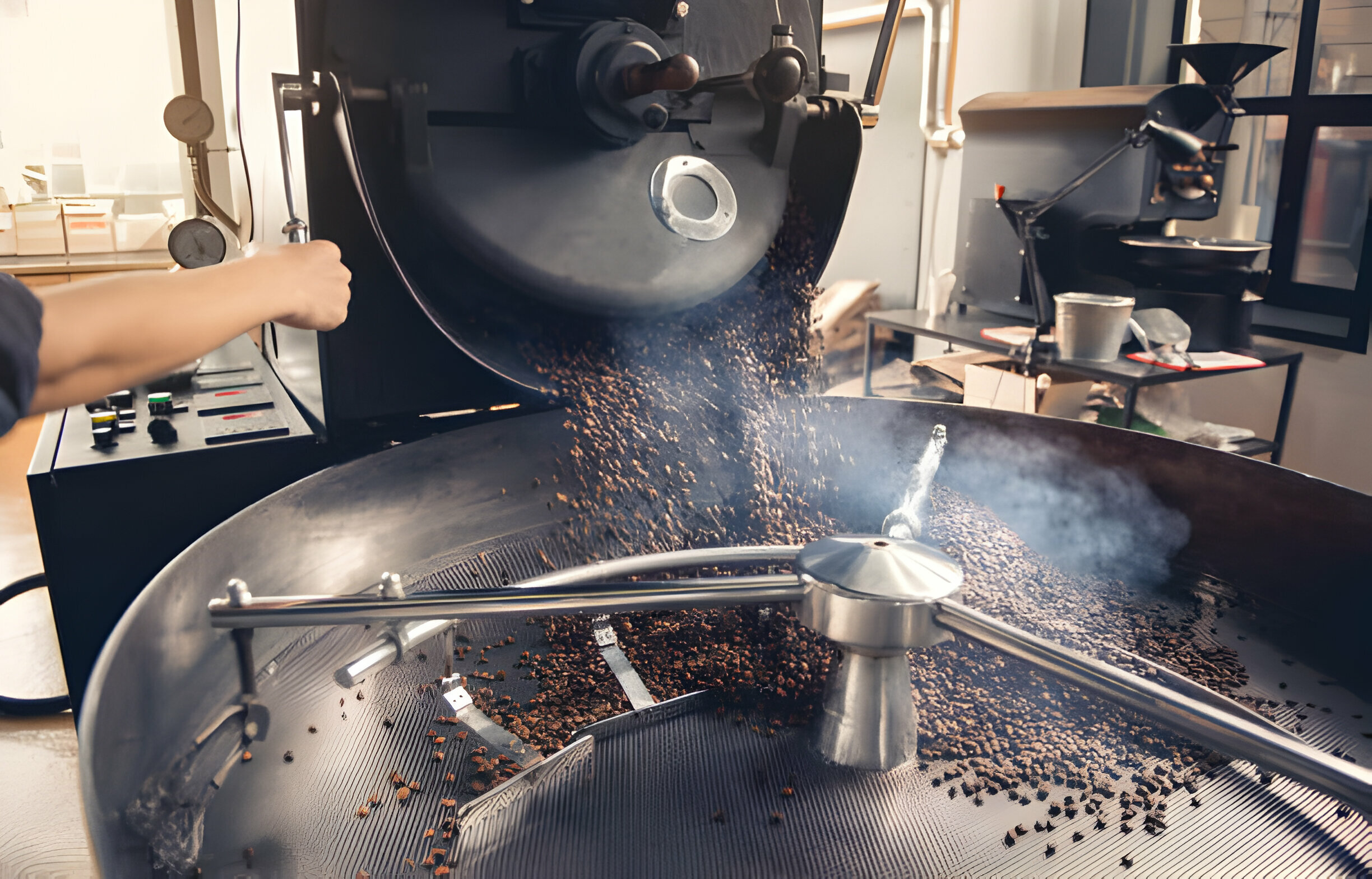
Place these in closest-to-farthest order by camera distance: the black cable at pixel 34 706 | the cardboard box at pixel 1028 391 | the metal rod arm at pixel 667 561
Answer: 1. the metal rod arm at pixel 667 561
2. the black cable at pixel 34 706
3. the cardboard box at pixel 1028 391

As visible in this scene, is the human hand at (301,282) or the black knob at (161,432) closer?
the human hand at (301,282)

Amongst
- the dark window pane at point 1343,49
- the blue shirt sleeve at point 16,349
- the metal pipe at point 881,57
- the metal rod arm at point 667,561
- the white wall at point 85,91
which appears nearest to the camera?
the blue shirt sleeve at point 16,349

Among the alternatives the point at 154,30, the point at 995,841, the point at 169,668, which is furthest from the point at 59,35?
the point at 995,841

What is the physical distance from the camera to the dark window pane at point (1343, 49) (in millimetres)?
2723

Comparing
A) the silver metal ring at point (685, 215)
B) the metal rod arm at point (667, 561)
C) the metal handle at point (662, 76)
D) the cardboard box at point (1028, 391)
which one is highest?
the metal handle at point (662, 76)

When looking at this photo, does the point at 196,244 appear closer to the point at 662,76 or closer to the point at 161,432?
the point at 161,432

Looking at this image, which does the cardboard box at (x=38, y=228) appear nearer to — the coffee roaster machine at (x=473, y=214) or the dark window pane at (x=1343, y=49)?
Result: the coffee roaster machine at (x=473, y=214)

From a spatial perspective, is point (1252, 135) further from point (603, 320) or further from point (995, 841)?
point (995, 841)

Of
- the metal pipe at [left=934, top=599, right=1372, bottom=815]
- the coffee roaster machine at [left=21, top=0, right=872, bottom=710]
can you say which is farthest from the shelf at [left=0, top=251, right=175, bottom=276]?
the metal pipe at [left=934, top=599, right=1372, bottom=815]

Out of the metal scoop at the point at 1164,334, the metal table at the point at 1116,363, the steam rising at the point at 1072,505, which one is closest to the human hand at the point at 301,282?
the steam rising at the point at 1072,505

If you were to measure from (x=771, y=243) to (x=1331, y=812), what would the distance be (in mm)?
898

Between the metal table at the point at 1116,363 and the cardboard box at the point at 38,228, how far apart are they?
5156 millimetres

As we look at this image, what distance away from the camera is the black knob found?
1.16 metres

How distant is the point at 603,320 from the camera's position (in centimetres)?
123
